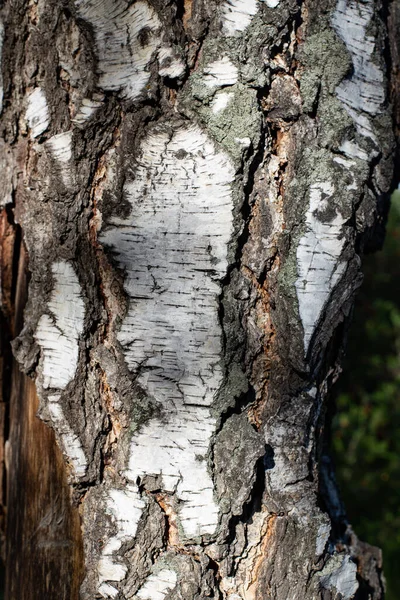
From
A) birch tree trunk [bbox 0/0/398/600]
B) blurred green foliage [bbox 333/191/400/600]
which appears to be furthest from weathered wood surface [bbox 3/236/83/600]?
blurred green foliage [bbox 333/191/400/600]

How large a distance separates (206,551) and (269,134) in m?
0.71

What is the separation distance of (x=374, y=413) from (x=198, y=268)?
4.07 metres

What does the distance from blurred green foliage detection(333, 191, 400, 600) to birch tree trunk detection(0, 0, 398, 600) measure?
321 centimetres

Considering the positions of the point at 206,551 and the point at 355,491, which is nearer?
the point at 206,551

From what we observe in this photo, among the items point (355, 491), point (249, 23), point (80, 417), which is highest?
point (249, 23)

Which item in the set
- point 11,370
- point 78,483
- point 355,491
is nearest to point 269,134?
point 78,483

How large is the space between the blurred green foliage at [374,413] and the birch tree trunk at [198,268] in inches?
127

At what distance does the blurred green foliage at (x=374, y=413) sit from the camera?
4355mm

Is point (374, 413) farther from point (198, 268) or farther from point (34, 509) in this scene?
point (198, 268)

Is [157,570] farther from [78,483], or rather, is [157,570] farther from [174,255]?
[174,255]

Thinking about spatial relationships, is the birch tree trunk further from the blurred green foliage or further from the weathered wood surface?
the blurred green foliage

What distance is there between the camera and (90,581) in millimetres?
1082

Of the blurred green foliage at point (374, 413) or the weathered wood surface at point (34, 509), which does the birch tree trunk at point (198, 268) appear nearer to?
the weathered wood surface at point (34, 509)

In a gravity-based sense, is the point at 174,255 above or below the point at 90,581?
above
